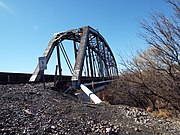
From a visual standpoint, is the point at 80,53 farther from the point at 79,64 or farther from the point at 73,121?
the point at 73,121

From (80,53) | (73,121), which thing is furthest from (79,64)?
(73,121)

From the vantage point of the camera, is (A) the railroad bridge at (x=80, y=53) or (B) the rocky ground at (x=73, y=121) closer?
(B) the rocky ground at (x=73, y=121)

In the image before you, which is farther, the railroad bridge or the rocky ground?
the railroad bridge

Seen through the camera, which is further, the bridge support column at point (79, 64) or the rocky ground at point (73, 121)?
the bridge support column at point (79, 64)

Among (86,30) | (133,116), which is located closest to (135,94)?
(133,116)

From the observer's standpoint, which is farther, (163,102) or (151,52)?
(163,102)

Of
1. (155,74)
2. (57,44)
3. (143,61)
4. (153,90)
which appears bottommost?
(153,90)

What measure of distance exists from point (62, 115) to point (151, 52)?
5.26 meters

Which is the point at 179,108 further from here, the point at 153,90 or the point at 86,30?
the point at 86,30

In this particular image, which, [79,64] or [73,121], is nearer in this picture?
[73,121]

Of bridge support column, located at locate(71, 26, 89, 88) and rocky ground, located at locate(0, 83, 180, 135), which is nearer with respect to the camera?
rocky ground, located at locate(0, 83, 180, 135)

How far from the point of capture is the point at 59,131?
4.30 m

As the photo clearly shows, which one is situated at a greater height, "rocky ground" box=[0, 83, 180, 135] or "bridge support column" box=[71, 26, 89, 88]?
"bridge support column" box=[71, 26, 89, 88]

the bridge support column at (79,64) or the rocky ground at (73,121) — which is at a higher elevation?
the bridge support column at (79,64)
